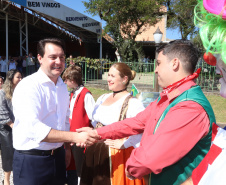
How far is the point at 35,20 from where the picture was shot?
16656 millimetres

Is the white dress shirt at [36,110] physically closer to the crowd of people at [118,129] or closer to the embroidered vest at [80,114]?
the crowd of people at [118,129]

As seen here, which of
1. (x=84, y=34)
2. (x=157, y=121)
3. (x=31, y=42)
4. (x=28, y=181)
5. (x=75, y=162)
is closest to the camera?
(x=157, y=121)

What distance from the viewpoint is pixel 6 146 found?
11.3 feet

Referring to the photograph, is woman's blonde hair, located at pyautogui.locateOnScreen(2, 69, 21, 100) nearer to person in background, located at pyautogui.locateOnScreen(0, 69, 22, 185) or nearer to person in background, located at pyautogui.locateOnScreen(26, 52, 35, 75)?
person in background, located at pyautogui.locateOnScreen(0, 69, 22, 185)

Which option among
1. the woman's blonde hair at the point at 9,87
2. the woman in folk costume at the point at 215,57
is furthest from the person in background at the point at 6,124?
the woman in folk costume at the point at 215,57

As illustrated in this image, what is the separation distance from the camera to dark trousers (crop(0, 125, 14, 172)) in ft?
11.2

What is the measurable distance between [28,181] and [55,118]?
60 cm

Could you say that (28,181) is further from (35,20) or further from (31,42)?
(31,42)

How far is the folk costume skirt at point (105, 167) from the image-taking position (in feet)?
7.67

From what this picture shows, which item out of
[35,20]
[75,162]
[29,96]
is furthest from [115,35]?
[29,96]

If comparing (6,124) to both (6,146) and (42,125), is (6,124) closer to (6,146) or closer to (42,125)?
(6,146)

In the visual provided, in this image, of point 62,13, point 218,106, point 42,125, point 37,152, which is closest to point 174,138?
point 42,125

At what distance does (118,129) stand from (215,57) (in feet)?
3.71

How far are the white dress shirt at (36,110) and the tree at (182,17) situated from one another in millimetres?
12521
